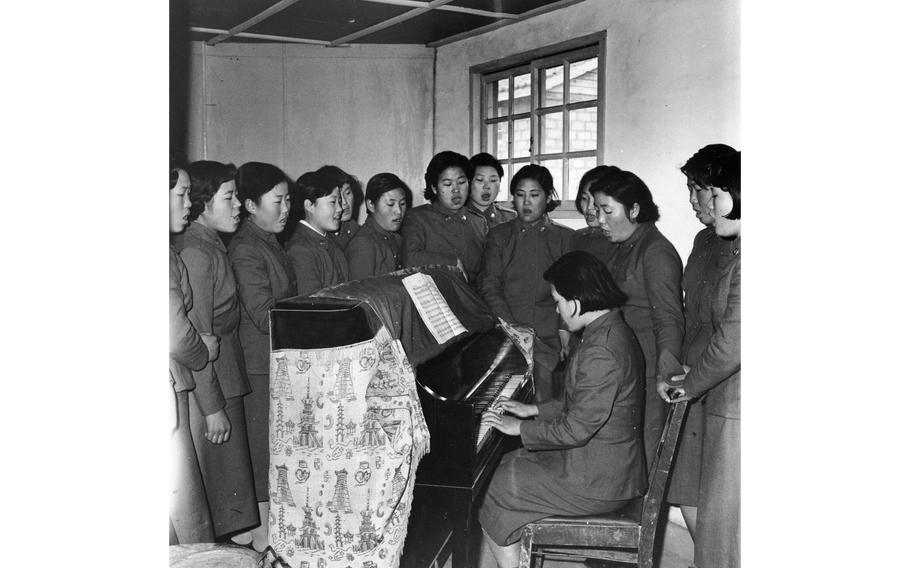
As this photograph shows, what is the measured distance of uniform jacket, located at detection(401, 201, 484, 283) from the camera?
7.59ft

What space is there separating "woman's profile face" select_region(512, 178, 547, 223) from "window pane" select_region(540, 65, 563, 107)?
23 cm

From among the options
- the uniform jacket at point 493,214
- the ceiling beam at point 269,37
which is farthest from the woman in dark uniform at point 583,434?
the ceiling beam at point 269,37

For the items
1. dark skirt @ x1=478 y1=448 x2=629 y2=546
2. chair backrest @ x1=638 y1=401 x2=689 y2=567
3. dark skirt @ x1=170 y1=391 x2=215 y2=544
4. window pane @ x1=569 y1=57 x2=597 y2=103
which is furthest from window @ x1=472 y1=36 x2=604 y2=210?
dark skirt @ x1=170 y1=391 x2=215 y2=544

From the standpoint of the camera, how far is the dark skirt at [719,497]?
7.64ft

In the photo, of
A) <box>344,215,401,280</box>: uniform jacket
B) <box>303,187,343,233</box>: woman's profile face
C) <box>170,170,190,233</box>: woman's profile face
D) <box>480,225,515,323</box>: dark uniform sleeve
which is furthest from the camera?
<box>480,225,515,323</box>: dark uniform sleeve

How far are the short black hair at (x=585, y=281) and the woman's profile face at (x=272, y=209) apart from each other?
2.49 ft

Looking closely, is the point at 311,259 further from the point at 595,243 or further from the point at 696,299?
the point at 696,299

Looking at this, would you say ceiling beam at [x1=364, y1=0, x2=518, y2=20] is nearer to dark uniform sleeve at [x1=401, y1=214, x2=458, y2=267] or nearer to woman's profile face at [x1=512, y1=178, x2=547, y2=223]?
woman's profile face at [x1=512, y1=178, x2=547, y2=223]

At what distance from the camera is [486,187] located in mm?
2326

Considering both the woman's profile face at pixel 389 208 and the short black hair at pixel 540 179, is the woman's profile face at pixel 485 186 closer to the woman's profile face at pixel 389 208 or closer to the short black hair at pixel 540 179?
the short black hair at pixel 540 179
